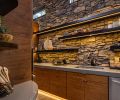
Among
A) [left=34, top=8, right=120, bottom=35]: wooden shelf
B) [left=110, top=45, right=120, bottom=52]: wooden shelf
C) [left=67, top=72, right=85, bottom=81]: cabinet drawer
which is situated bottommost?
[left=67, top=72, right=85, bottom=81]: cabinet drawer

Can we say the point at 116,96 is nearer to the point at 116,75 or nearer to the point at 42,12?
the point at 116,75

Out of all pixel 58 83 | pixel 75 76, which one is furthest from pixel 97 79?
pixel 58 83

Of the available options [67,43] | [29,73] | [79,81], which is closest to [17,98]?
[29,73]

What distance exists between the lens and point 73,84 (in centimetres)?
345

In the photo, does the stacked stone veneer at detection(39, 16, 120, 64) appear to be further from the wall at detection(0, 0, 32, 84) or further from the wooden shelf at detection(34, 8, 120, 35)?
the wall at detection(0, 0, 32, 84)

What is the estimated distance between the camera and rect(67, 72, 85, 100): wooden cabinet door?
325 cm

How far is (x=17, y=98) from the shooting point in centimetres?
81

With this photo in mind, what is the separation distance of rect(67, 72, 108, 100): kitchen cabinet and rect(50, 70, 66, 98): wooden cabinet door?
184 millimetres

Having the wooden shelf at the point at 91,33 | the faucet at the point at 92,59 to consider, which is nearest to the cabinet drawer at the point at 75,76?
the faucet at the point at 92,59

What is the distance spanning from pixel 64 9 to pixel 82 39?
132cm

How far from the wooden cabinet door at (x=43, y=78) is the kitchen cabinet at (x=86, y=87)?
0.91 metres

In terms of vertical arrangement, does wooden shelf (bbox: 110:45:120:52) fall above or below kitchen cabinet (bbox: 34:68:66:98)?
above

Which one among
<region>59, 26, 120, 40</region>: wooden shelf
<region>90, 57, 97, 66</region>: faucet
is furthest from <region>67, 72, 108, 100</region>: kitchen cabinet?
<region>59, 26, 120, 40</region>: wooden shelf

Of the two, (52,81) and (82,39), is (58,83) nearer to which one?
(52,81)
